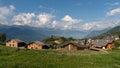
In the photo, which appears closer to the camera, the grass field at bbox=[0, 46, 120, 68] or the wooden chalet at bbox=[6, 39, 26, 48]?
the grass field at bbox=[0, 46, 120, 68]

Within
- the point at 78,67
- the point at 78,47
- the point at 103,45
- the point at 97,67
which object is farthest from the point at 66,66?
the point at 103,45

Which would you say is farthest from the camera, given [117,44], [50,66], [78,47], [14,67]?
[117,44]

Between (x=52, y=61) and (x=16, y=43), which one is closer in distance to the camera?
(x=52, y=61)

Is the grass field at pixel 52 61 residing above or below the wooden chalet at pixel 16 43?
below

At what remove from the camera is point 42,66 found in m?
45.6

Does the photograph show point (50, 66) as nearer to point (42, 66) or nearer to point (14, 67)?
point (42, 66)

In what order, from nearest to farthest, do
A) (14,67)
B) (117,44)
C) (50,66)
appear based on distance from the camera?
1. (14,67)
2. (50,66)
3. (117,44)

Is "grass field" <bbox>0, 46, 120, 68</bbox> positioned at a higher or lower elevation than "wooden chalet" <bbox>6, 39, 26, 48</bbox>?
lower

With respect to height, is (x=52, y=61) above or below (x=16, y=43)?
below

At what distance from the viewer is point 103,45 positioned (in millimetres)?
152125

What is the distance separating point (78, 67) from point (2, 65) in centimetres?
1269

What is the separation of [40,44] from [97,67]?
94793 mm

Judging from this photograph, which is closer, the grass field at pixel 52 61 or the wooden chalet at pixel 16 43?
the grass field at pixel 52 61

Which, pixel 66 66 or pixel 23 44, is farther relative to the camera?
pixel 23 44
